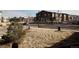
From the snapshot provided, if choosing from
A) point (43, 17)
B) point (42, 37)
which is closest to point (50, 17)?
point (43, 17)

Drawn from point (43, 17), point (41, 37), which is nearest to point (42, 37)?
point (41, 37)

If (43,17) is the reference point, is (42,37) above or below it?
below

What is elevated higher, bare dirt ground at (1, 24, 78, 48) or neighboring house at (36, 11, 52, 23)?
neighboring house at (36, 11, 52, 23)

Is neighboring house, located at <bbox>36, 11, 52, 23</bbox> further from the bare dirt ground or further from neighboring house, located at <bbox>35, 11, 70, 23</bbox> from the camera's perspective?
the bare dirt ground

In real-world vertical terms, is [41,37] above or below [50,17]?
below

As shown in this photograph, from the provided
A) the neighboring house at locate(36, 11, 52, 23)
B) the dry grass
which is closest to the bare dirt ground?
the dry grass

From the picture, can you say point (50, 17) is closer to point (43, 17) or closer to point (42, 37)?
point (43, 17)

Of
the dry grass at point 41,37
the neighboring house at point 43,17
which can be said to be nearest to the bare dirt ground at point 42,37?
the dry grass at point 41,37

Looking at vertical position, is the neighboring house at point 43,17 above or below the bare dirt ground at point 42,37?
above

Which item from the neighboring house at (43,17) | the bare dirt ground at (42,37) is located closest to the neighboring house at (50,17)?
the neighboring house at (43,17)

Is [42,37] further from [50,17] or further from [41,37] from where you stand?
[50,17]

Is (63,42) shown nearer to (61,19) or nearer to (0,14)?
(61,19)

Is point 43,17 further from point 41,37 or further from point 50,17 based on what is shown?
point 41,37

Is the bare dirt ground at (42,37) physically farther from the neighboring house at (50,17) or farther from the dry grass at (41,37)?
the neighboring house at (50,17)
